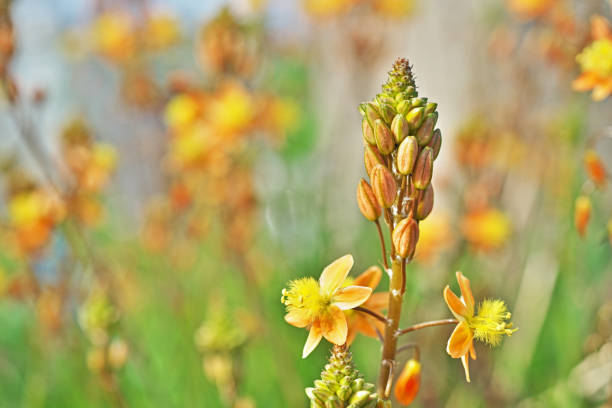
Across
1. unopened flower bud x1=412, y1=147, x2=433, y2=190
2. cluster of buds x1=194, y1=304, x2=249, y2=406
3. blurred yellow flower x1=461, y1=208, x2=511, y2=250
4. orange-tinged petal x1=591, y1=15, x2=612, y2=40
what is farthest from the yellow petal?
blurred yellow flower x1=461, y1=208, x2=511, y2=250

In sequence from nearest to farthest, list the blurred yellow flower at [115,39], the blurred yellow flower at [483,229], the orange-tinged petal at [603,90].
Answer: the orange-tinged petal at [603,90] → the blurred yellow flower at [483,229] → the blurred yellow flower at [115,39]

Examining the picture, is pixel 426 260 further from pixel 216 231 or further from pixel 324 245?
pixel 216 231

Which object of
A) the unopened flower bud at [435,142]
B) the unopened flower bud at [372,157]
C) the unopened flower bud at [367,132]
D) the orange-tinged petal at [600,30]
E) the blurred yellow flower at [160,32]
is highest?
the blurred yellow flower at [160,32]

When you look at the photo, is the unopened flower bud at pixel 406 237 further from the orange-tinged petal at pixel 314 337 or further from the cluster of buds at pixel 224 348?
the cluster of buds at pixel 224 348

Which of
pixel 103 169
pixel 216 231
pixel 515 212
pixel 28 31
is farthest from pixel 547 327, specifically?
pixel 28 31

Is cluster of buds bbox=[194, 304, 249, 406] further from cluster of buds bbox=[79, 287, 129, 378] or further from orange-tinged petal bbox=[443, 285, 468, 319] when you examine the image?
orange-tinged petal bbox=[443, 285, 468, 319]

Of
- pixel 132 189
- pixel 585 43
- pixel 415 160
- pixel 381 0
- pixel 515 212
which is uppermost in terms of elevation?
pixel 381 0

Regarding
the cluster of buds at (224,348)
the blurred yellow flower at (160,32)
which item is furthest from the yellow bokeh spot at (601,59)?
the blurred yellow flower at (160,32)

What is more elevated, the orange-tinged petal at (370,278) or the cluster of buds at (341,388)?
the orange-tinged petal at (370,278)
